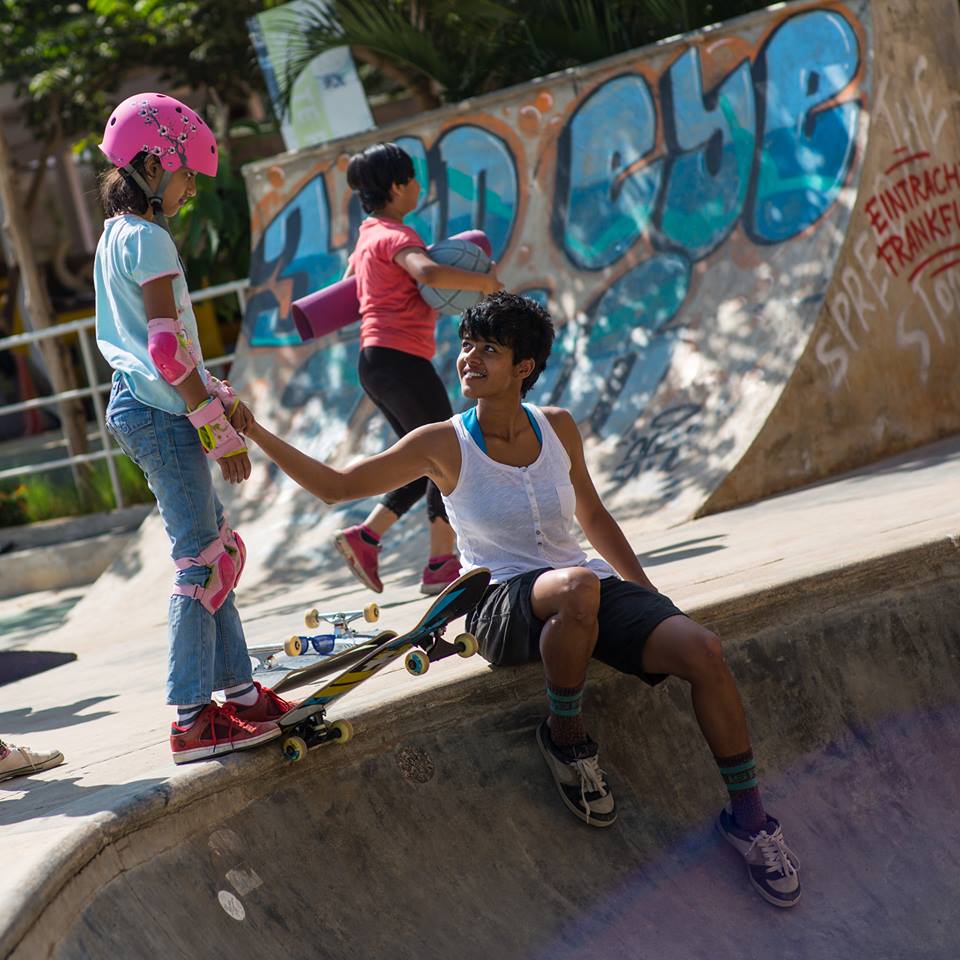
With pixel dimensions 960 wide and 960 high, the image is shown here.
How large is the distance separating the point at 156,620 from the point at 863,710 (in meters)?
4.33

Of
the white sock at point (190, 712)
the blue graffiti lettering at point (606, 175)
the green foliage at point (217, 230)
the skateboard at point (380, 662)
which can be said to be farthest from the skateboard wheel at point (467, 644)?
the green foliage at point (217, 230)

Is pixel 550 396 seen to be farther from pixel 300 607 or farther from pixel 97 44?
pixel 97 44

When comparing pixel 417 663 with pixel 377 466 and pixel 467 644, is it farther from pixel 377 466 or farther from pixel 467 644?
pixel 377 466

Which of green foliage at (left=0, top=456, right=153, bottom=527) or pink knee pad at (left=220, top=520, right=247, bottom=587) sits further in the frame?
green foliage at (left=0, top=456, right=153, bottom=527)

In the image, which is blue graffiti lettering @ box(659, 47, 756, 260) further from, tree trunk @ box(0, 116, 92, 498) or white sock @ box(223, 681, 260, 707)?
tree trunk @ box(0, 116, 92, 498)

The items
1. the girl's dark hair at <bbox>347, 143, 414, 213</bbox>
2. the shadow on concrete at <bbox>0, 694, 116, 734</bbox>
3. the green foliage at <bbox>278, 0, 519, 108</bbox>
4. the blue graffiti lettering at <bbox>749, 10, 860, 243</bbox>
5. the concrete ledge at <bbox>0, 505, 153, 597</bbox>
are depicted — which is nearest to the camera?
the shadow on concrete at <bbox>0, 694, 116, 734</bbox>

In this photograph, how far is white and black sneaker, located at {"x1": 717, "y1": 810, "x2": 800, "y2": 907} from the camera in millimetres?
3365

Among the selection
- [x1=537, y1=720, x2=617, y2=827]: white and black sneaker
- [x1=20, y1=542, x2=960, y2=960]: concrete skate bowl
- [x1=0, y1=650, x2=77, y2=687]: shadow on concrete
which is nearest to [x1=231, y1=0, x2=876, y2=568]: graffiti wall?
[x1=0, y1=650, x2=77, y2=687]: shadow on concrete

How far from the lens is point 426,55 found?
1121 cm

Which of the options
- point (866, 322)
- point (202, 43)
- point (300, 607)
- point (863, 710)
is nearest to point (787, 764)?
point (863, 710)

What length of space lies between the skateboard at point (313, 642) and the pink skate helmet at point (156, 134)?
5.81ft

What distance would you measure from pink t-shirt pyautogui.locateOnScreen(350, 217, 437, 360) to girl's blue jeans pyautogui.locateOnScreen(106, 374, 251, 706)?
2.11 metres

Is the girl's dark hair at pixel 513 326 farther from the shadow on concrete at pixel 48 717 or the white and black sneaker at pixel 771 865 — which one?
the shadow on concrete at pixel 48 717

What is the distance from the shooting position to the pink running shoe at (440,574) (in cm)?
557
